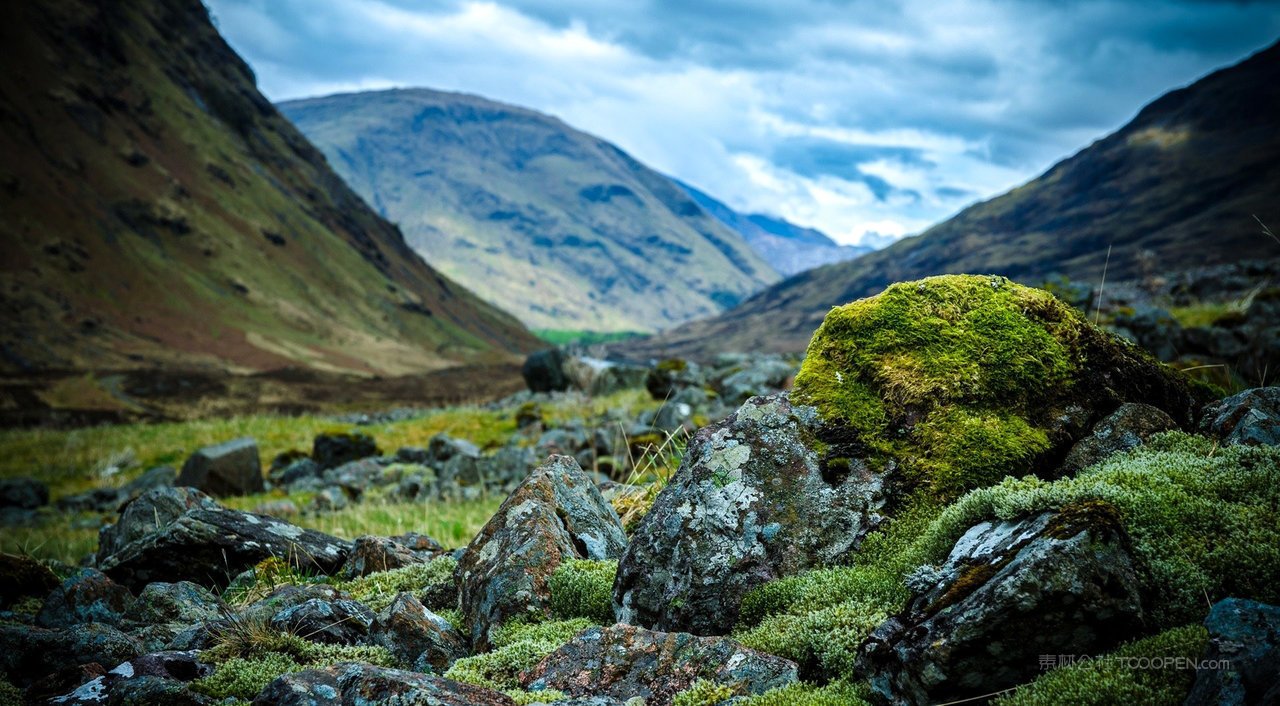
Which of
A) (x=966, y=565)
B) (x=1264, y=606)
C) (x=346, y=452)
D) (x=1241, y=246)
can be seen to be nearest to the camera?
(x=1264, y=606)

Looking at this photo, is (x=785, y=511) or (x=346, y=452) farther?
(x=346, y=452)

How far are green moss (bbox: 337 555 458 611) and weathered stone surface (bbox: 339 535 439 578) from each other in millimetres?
332

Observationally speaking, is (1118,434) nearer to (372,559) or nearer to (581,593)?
(581,593)

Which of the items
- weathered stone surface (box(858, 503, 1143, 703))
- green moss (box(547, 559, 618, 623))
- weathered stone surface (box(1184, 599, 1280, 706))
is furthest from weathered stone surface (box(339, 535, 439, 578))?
weathered stone surface (box(1184, 599, 1280, 706))

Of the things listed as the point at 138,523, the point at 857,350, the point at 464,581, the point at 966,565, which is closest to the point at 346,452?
the point at 138,523

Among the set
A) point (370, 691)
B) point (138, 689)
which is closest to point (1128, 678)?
point (370, 691)

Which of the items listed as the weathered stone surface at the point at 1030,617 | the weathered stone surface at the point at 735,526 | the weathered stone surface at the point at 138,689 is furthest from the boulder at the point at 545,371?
the weathered stone surface at the point at 1030,617

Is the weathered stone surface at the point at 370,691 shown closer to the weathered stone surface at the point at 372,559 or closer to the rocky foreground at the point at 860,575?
the rocky foreground at the point at 860,575

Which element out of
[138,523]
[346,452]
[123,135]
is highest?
[123,135]

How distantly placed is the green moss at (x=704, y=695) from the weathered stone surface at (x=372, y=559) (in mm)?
4878

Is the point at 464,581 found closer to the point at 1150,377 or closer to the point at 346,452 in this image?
the point at 1150,377

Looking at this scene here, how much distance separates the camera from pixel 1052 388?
5703mm

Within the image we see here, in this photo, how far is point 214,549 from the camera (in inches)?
325

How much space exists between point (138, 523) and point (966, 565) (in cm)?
1027
